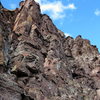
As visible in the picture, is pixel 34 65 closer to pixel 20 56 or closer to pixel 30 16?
pixel 20 56

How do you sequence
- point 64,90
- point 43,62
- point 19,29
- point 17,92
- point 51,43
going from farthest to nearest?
point 51,43
point 19,29
point 43,62
point 64,90
point 17,92

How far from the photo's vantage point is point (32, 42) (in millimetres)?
58969

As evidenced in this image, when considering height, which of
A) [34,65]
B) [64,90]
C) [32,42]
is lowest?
[64,90]

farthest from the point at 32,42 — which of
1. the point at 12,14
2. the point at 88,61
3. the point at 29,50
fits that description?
the point at 88,61

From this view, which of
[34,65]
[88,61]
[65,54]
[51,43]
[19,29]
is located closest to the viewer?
[34,65]

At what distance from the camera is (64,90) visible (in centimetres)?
5281

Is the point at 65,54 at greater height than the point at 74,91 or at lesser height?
greater

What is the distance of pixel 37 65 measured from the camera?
167 feet

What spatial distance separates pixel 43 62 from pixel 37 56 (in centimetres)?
329

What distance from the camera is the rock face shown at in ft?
142

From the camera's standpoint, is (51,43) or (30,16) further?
(30,16)

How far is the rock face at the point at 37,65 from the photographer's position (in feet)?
142

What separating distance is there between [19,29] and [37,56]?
13261mm

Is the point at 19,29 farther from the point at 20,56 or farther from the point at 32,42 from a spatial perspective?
the point at 20,56
